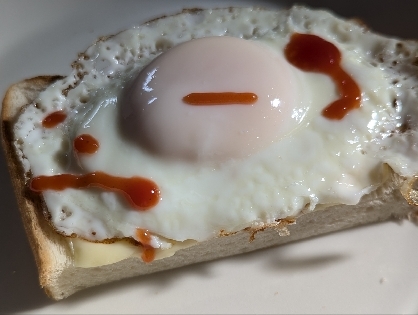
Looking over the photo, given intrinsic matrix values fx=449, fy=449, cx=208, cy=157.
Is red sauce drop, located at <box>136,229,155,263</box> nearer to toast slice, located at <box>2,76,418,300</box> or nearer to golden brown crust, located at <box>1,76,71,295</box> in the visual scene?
toast slice, located at <box>2,76,418,300</box>

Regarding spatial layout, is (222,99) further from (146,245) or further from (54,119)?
(54,119)

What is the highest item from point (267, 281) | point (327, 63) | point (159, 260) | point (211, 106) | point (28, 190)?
point (327, 63)

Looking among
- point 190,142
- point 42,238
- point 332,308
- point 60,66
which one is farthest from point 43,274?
point 60,66

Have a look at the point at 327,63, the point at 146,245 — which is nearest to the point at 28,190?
the point at 146,245

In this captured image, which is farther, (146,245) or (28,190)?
(28,190)

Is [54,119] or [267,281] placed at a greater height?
[54,119]

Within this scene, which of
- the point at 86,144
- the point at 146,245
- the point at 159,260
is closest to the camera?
the point at 146,245
